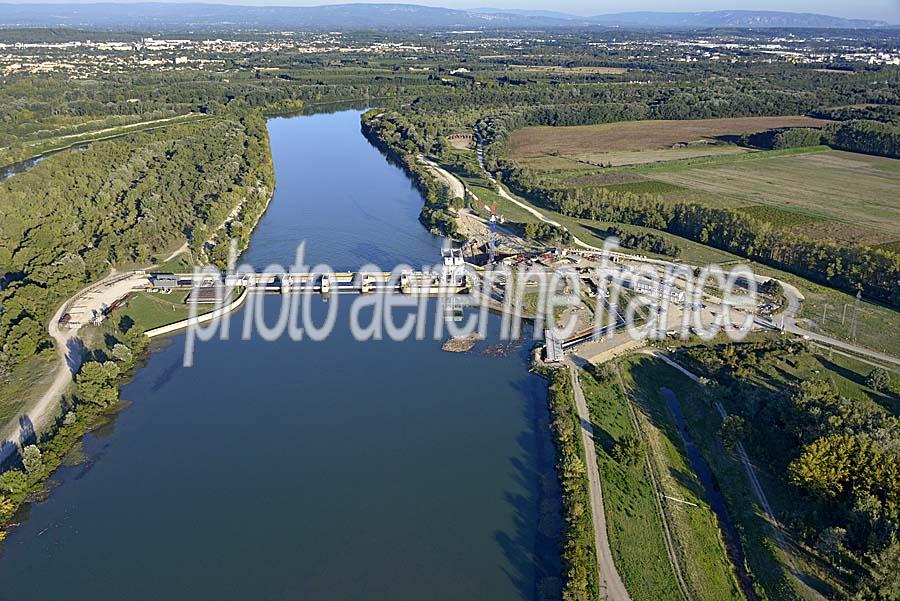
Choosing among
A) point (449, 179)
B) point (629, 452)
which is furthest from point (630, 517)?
point (449, 179)

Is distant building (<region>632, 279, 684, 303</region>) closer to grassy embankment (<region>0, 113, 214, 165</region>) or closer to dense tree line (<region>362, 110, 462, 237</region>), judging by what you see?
dense tree line (<region>362, 110, 462, 237</region>)

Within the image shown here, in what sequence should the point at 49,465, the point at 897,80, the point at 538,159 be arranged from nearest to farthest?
the point at 49,465 < the point at 538,159 < the point at 897,80

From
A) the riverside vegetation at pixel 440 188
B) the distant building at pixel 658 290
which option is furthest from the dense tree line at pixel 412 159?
the distant building at pixel 658 290

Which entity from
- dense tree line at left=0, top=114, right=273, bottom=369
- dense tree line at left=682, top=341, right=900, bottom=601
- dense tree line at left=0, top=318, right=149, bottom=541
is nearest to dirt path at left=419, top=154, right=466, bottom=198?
dense tree line at left=0, top=114, right=273, bottom=369

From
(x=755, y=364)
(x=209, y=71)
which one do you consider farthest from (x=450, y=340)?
(x=209, y=71)

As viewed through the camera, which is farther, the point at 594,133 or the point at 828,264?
the point at 594,133

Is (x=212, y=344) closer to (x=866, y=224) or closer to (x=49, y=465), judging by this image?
(x=49, y=465)
